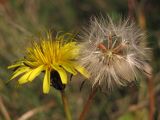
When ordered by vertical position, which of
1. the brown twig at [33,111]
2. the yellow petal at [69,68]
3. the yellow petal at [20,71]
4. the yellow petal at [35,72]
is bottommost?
the brown twig at [33,111]

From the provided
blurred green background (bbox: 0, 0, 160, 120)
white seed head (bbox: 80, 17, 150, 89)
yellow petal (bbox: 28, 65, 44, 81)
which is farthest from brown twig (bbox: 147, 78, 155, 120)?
yellow petal (bbox: 28, 65, 44, 81)

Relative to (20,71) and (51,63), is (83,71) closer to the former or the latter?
(51,63)

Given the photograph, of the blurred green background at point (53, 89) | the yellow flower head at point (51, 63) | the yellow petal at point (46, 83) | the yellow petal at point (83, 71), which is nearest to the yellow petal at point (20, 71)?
the yellow flower head at point (51, 63)

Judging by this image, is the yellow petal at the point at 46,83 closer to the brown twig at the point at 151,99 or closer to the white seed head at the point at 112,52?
the white seed head at the point at 112,52

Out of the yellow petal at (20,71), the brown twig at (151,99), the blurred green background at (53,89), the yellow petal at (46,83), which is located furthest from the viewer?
the blurred green background at (53,89)

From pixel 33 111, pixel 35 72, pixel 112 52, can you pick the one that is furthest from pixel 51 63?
pixel 33 111

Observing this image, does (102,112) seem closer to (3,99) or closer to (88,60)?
(3,99)
